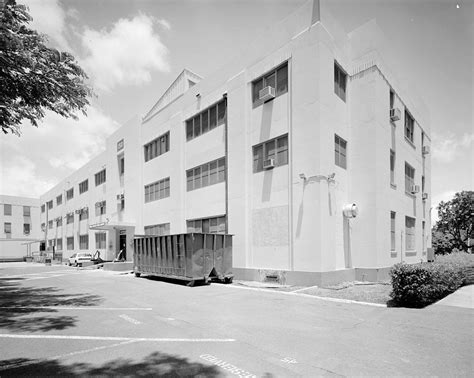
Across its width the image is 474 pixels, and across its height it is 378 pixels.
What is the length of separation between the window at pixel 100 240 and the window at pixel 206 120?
59.4ft

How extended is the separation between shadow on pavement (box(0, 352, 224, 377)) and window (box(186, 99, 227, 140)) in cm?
1640

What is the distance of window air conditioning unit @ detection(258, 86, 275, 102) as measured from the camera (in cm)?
1687

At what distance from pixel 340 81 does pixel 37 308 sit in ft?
51.0

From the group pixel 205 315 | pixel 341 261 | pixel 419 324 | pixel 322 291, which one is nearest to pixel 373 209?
pixel 341 261

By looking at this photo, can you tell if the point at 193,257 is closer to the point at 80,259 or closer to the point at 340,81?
the point at 340,81

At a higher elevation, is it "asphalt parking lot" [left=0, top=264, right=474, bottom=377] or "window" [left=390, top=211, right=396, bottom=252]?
"window" [left=390, top=211, right=396, bottom=252]

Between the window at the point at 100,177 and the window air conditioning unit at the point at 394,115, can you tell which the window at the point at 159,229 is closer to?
the window at the point at 100,177

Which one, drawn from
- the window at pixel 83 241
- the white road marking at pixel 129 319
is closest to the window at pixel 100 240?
the window at pixel 83 241

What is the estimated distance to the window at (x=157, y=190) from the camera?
25953 mm

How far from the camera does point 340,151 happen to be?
1702 centimetres

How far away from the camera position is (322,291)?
13.3 meters

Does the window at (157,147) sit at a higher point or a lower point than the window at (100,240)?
higher

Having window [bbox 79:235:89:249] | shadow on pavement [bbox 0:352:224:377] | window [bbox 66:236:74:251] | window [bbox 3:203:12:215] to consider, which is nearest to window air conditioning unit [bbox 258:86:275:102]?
shadow on pavement [bbox 0:352:224:377]

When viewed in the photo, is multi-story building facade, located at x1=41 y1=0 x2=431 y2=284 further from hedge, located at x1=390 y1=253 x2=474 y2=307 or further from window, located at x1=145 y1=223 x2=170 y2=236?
hedge, located at x1=390 y1=253 x2=474 y2=307
